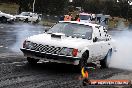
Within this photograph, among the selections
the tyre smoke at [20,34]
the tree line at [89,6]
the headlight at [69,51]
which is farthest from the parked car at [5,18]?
the headlight at [69,51]

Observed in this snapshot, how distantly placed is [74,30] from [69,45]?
5.19ft

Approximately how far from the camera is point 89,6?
111250 millimetres

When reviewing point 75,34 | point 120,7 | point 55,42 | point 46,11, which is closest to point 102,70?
point 75,34

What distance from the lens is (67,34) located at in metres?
13.5

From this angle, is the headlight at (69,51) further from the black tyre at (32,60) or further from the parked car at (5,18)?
the parked car at (5,18)

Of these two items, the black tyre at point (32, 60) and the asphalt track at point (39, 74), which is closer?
the asphalt track at point (39, 74)

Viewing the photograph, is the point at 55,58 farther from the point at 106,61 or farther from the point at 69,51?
the point at 106,61

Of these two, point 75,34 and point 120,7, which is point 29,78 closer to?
point 75,34

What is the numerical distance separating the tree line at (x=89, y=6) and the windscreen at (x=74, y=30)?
191ft

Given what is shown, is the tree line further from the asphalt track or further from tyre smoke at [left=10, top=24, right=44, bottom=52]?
the asphalt track

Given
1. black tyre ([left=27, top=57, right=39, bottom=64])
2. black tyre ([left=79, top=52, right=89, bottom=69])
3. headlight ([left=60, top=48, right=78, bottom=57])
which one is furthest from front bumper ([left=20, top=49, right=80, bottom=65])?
black tyre ([left=27, top=57, right=39, bottom=64])

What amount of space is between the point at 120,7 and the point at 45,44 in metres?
97.3

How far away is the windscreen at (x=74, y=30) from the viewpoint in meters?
13.6

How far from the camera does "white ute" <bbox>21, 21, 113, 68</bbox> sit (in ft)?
40.0
